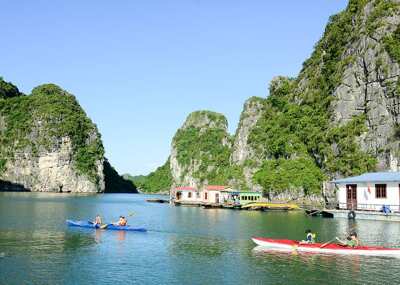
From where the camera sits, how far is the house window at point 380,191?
62375 millimetres

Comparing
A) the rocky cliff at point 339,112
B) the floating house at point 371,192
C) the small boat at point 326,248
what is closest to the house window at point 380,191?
the floating house at point 371,192

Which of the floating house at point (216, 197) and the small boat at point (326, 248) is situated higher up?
the floating house at point (216, 197)

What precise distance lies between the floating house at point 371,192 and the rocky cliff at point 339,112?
17163 millimetres

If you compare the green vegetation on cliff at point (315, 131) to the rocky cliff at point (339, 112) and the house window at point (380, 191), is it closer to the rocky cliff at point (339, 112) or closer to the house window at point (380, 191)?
the rocky cliff at point (339, 112)

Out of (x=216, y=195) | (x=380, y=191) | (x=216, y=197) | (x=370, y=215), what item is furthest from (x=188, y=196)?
(x=370, y=215)

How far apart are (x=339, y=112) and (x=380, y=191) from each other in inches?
1453

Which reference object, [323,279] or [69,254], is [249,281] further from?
[69,254]

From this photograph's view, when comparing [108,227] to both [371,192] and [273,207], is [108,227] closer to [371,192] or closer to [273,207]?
[371,192]

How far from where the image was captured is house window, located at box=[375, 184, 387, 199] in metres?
62.4

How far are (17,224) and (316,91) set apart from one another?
7824 centimetres

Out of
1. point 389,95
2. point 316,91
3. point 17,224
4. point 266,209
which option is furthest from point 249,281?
point 316,91

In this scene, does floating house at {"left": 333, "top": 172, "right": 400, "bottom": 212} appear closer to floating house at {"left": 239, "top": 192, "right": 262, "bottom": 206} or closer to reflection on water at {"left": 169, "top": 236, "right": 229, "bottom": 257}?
reflection on water at {"left": 169, "top": 236, "right": 229, "bottom": 257}

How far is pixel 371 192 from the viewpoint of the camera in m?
63.8

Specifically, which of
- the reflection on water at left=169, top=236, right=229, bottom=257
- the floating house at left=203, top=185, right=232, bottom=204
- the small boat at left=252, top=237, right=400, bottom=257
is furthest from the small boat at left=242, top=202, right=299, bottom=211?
the small boat at left=252, top=237, right=400, bottom=257
